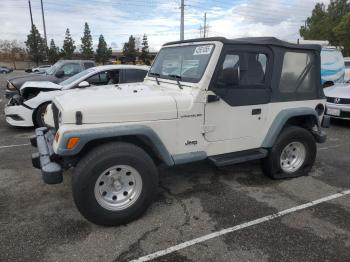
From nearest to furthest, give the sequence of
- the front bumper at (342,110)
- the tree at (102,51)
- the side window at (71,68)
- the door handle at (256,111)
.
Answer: the door handle at (256,111), the front bumper at (342,110), the side window at (71,68), the tree at (102,51)

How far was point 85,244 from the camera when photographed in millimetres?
3078

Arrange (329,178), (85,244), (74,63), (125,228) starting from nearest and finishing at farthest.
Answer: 1. (85,244)
2. (125,228)
3. (329,178)
4. (74,63)

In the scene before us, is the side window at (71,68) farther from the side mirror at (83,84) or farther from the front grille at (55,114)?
the front grille at (55,114)

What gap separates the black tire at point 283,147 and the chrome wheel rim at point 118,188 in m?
2.15

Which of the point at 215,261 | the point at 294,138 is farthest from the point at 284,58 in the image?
the point at 215,261

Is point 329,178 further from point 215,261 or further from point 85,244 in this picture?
point 85,244

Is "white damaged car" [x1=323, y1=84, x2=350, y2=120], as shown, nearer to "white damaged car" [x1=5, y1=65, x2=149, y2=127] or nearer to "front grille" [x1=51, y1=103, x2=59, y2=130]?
"white damaged car" [x1=5, y1=65, x2=149, y2=127]

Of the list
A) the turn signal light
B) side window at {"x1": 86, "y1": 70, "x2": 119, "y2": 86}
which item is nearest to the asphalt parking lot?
the turn signal light

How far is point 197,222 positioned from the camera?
11.5ft

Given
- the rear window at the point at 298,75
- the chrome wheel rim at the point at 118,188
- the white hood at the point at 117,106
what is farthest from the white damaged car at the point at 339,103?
the chrome wheel rim at the point at 118,188

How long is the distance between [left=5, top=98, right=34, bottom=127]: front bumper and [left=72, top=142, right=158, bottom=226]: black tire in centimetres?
484

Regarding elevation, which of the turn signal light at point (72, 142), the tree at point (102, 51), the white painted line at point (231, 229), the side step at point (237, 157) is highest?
the tree at point (102, 51)

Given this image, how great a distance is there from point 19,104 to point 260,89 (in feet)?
19.1

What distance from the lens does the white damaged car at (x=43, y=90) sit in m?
7.26
